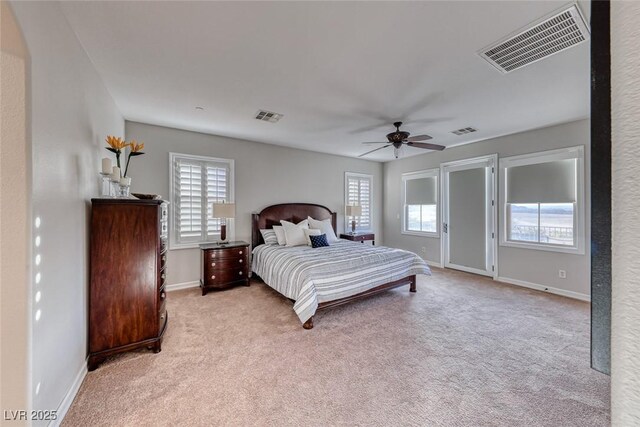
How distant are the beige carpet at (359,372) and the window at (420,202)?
281 centimetres

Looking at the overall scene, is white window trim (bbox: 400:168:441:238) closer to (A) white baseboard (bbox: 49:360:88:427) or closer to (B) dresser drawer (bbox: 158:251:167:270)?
(B) dresser drawer (bbox: 158:251:167:270)

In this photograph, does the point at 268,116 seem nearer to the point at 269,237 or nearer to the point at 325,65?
the point at 325,65

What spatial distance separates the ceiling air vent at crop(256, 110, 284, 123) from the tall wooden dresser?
188cm

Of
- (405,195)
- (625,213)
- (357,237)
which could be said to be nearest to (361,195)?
(405,195)

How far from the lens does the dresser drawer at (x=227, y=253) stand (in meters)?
4.14

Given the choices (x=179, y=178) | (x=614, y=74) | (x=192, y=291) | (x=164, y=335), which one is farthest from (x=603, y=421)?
(x=179, y=178)

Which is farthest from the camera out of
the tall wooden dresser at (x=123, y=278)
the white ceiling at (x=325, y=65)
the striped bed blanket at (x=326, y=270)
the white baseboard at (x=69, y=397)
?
the striped bed blanket at (x=326, y=270)

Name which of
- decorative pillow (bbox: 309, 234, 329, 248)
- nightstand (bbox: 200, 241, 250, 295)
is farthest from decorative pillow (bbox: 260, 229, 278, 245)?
decorative pillow (bbox: 309, 234, 329, 248)

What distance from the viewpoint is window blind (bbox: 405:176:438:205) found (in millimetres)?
6031

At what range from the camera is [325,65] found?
251 centimetres

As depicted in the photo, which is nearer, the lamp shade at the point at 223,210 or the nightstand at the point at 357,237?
the lamp shade at the point at 223,210

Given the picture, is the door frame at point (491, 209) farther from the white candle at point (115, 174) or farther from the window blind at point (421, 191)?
the white candle at point (115, 174)

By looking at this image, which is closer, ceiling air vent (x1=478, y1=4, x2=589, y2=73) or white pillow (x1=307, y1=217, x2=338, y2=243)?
ceiling air vent (x1=478, y1=4, x2=589, y2=73)

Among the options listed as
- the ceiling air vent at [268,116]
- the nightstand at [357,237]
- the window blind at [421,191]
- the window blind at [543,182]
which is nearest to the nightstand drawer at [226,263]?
the ceiling air vent at [268,116]
